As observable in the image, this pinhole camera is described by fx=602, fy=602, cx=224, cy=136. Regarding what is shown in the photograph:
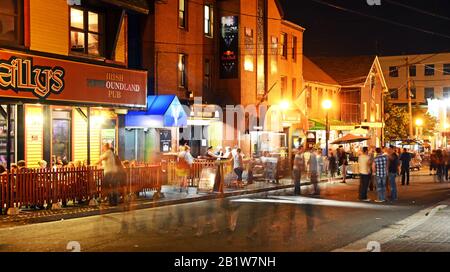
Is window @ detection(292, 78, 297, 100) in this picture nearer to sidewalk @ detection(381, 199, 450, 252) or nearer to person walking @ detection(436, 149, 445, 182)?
person walking @ detection(436, 149, 445, 182)

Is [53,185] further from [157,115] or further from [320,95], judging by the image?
[320,95]

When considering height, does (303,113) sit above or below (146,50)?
below

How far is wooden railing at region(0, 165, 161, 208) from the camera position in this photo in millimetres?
15977

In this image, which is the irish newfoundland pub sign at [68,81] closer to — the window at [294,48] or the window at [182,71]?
the window at [182,71]

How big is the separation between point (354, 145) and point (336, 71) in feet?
24.6

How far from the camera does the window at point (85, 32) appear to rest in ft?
72.8

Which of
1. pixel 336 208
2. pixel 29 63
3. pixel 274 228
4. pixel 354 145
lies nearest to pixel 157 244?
pixel 274 228

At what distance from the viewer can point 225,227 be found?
13906 mm

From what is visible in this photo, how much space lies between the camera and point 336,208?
17.9 m

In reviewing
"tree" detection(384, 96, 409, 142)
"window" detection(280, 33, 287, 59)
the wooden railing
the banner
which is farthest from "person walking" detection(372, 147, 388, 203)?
"tree" detection(384, 96, 409, 142)

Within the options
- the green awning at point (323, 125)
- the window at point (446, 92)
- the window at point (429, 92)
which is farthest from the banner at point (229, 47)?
the window at point (429, 92)

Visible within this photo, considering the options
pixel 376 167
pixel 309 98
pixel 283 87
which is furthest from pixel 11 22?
pixel 309 98

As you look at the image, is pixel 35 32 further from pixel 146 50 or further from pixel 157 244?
pixel 157 244

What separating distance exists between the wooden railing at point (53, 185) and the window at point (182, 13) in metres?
12.5
